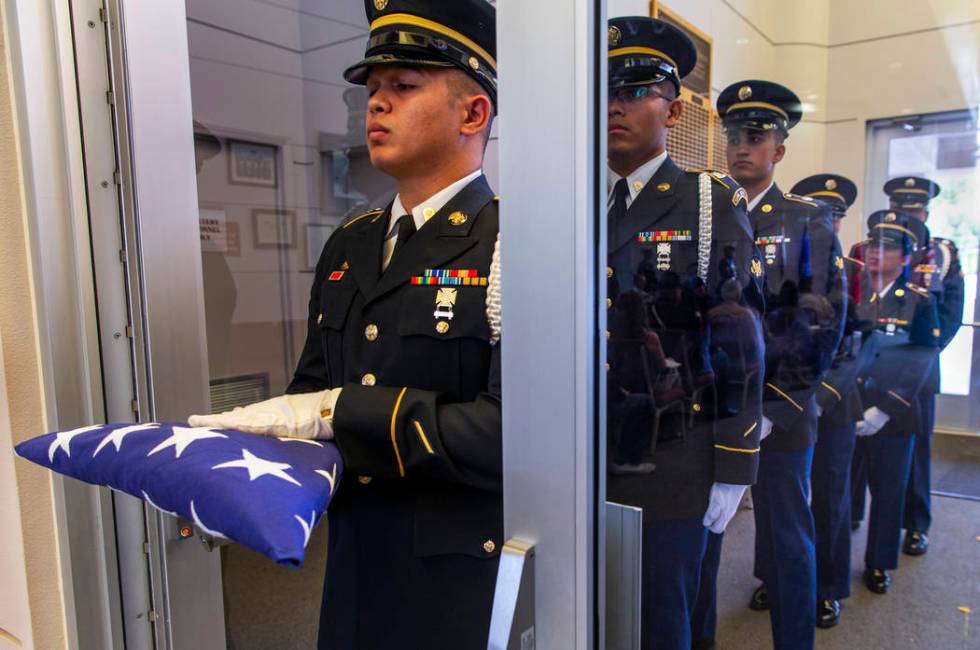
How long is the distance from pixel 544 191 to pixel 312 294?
2.28ft

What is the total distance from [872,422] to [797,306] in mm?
142

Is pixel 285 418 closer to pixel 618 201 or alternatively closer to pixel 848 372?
pixel 618 201

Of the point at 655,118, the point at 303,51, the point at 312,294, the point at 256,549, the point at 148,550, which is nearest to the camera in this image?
the point at 256,549

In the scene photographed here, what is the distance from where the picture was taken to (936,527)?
2.18ft

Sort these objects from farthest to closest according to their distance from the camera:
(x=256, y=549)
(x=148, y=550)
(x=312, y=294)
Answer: (x=148, y=550) < (x=312, y=294) < (x=256, y=549)

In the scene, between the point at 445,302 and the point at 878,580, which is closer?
the point at 878,580

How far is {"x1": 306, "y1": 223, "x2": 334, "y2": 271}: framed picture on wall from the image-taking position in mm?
1425

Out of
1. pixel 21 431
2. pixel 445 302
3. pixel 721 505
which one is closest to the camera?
pixel 721 505

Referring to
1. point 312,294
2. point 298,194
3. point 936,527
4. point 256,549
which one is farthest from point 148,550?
point 936,527

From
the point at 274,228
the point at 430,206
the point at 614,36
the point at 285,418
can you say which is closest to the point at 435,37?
the point at 430,206

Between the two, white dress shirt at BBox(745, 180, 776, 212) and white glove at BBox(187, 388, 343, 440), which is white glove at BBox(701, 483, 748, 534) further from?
white glove at BBox(187, 388, 343, 440)

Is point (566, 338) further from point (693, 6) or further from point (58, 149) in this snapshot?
point (58, 149)

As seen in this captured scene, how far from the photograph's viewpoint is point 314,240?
4.73 feet

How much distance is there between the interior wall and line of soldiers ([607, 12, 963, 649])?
1.23 meters
